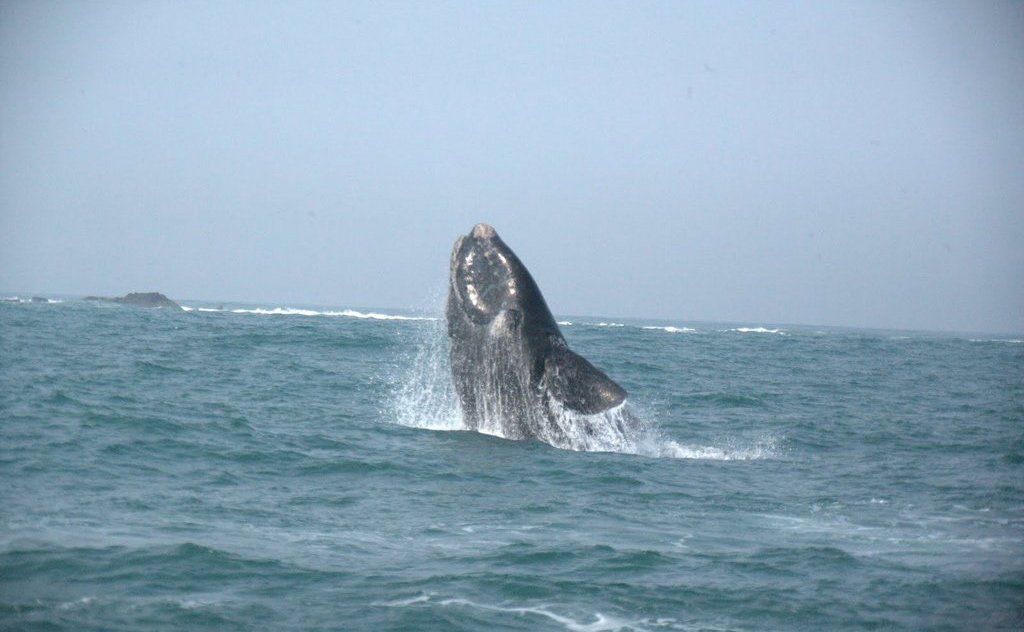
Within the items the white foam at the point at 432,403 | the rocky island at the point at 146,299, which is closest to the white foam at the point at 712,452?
the white foam at the point at 432,403

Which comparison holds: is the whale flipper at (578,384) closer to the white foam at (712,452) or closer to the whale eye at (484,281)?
the whale eye at (484,281)

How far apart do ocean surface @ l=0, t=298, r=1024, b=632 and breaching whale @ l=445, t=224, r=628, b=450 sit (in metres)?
0.38

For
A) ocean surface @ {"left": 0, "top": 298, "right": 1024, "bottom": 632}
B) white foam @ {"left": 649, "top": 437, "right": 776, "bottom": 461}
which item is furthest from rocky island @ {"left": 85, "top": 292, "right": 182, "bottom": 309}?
white foam @ {"left": 649, "top": 437, "right": 776, "bottom": 461}

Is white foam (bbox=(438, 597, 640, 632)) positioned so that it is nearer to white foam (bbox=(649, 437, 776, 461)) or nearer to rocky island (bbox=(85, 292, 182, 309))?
white foam (bbox=(649, 437, 776, 461))

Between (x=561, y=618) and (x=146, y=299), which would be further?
(x=146, y=299)

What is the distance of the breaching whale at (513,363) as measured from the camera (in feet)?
43.9

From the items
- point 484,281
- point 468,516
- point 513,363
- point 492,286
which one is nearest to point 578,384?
point 513,363

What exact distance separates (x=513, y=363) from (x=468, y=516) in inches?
126

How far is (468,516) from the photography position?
1070cm

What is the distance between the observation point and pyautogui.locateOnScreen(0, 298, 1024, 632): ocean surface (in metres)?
7.83

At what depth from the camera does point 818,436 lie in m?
18.1

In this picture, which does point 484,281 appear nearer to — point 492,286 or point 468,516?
point 492,286

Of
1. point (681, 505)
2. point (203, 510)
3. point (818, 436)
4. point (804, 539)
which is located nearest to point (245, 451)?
point (203, 510)

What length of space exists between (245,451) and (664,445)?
5838 mm
